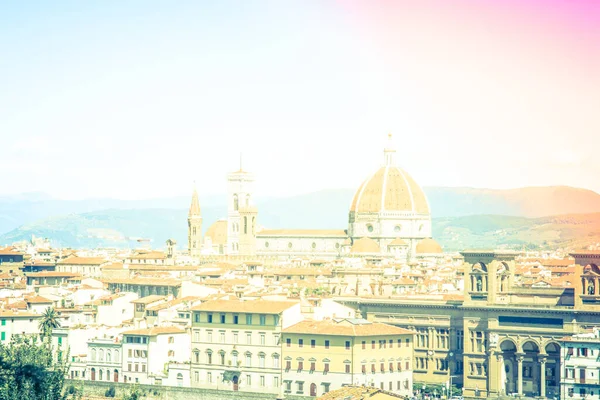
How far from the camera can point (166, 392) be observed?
8256 cm

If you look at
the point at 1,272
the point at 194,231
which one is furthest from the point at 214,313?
the point at 194,231

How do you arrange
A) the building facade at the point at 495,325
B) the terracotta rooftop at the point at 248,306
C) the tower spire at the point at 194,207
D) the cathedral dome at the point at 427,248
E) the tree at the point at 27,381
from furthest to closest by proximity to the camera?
the tower spire at the point at 194,207
the cathedral dome at the point at 427,248
the terracotta rooftop at the point at 248,306
the building facade at the point at 495,325
the tree at the point at 27,381

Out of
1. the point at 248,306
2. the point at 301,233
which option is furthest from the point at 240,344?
the point at 301,233

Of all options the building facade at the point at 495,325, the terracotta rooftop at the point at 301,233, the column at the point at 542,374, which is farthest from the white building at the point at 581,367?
the terracotta rooftop at the point at 301,233

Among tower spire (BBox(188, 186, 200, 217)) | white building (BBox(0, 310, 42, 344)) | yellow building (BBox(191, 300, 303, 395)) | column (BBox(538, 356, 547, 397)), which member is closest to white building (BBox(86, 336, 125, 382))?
yellow building (BBox(191, 300, 303, 395))

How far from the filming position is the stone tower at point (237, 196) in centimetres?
19462

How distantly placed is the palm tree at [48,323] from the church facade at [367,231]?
78702 millimetres

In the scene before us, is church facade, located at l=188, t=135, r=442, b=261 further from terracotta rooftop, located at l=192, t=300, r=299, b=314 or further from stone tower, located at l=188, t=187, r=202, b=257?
terracotta rooftop, located at l=192, t=300, r=299, b=314

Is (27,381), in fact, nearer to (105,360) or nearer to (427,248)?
(105,360)

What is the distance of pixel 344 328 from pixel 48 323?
21.1m

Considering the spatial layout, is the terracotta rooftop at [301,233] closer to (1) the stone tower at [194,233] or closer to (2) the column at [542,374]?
(1) the stone tower at [194,233]

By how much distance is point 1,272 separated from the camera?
12875cm

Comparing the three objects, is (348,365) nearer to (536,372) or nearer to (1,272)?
(536,372)

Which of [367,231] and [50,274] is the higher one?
[367,231]
